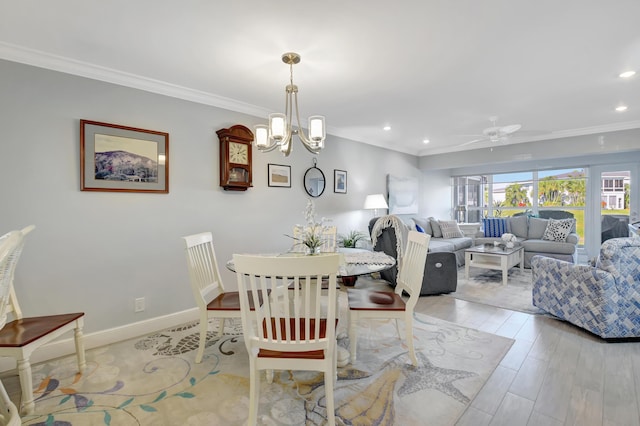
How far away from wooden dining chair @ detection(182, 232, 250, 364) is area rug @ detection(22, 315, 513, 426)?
28 centimetres

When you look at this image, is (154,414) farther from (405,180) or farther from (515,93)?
(405,180)

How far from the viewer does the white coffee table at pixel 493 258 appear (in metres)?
4.33

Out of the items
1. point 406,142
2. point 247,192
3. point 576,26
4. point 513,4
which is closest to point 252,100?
point 247,192

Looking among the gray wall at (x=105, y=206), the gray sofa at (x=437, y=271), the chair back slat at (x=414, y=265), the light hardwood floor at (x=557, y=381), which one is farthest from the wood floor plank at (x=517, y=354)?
the gray wall at (x=105, y=206)

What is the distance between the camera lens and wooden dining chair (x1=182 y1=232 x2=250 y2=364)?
225 centimetres

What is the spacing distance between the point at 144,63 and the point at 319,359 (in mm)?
2660

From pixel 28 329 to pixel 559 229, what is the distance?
7.19 meters

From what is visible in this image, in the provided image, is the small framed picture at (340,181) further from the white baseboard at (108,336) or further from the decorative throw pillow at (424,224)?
the white baseboard at (108,336)

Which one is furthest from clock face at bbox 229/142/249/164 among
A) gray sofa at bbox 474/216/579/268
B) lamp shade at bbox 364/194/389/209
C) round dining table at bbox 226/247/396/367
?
gray sofa at bbox 474/216/579/268

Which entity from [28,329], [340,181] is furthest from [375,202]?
[28,329]

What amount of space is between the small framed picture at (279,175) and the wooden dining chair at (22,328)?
92.0 inches

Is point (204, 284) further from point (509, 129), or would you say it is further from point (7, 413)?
point (509, 129)

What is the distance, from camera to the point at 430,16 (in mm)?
1903

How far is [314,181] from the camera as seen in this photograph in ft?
14.3
